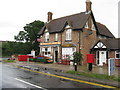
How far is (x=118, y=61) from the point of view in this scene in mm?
19453

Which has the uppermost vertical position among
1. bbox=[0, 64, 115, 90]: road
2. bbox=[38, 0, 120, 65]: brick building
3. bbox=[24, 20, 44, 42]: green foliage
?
bbox=[24, 20, 44, 42]: green foliage

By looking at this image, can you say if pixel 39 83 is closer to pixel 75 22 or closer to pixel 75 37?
pixel 75 37

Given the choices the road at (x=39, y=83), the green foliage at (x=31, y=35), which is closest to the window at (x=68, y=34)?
the road at (x=39, y=83)

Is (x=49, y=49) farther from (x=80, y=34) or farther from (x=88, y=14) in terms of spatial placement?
(x=88, y=14)

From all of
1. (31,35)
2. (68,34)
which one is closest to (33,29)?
(31,35)

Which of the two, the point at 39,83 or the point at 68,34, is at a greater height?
the point at 68,34

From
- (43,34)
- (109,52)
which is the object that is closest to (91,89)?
(109,52)

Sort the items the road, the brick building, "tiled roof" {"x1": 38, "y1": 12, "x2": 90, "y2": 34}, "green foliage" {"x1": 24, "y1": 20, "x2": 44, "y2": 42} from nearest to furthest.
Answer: the road, the brick building, "tiled roof" {"x1": 38, "y1": 12, "x2": 90, "y2": 34}, "green foliage" {"x1": 24, "y1": 20, "x2": 44, "y2": 42}

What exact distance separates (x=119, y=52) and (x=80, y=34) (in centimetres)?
666

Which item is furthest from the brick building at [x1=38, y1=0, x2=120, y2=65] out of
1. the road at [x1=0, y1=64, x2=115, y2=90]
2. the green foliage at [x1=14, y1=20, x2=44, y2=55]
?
the green foliage at [x1=14, y1=20, x2=44, y2=55]

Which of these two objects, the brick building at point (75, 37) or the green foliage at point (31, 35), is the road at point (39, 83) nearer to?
the brick building at point (75, 37)

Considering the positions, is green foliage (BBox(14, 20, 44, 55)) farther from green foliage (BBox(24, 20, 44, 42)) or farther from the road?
the road

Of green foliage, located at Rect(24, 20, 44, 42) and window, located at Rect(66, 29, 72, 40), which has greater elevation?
green foliage, located at Rect(24, 20, 44, 42)

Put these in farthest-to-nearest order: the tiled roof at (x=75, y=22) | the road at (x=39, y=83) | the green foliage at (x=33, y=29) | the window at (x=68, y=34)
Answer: the green foliage at (x=33, y=29), the window at (x=68, y=34), the tiled roof at (x=75, y=22), the road at (x=39, y=83)
